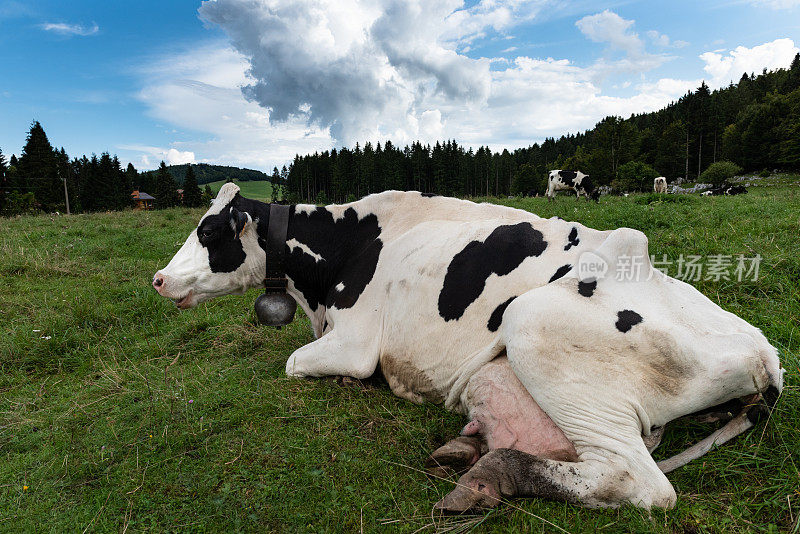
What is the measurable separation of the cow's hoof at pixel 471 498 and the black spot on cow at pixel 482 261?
129 centimetres

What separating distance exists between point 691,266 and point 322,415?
483 cm

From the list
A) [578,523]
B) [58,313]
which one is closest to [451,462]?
[578,523]

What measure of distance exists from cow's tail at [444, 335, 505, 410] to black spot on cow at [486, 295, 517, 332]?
0.09 meters

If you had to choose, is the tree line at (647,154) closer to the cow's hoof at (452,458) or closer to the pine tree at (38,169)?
the pine tree at (38,169)

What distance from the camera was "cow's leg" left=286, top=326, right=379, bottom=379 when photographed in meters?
3.81

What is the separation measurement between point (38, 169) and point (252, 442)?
7839cm

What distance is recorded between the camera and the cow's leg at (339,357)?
3811mm

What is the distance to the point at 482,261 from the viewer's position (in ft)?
11.1

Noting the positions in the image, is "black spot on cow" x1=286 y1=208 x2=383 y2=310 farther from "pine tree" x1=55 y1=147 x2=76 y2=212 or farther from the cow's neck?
"pine tree" x1=55 y1=147 x2=76 y2=212

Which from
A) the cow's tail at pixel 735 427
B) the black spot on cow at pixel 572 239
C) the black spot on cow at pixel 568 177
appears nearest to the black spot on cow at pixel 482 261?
the black spot on cow at pixel 572 239

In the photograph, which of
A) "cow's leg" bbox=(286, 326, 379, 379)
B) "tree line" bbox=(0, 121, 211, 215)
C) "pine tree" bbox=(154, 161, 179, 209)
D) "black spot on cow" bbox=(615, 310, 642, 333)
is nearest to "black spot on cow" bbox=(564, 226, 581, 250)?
"black spot on cow" bbox=(615, 310, 642, 333)

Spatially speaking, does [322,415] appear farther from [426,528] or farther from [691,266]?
[691,266]

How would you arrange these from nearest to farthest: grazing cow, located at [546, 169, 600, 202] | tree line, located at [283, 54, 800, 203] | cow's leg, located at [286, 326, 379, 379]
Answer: cow's leg, located at [286, 326, 379, 379] → grazing cow, located at [546, 169, 600, 202] → tree line, located at [283, 54, 800, 203]

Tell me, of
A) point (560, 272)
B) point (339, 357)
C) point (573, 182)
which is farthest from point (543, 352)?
point (573, 182)
